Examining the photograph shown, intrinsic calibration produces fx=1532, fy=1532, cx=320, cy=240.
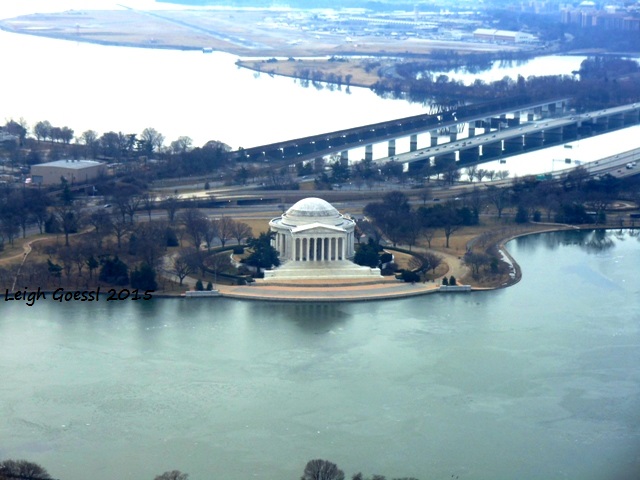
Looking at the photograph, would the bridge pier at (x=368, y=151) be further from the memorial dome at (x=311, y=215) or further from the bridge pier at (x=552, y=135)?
the memorial dome at (x=311, y=215)

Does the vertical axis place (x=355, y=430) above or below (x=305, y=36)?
below

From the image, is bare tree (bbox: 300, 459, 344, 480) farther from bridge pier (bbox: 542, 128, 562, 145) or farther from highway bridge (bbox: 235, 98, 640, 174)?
bridge pier (bbox: 542, 128, 562, 145)

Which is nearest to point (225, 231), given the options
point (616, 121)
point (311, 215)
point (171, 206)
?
point (311, 215)

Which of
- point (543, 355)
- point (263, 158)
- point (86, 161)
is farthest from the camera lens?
point (263, 158)

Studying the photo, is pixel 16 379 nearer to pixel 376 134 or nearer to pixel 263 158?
pixel 263 158

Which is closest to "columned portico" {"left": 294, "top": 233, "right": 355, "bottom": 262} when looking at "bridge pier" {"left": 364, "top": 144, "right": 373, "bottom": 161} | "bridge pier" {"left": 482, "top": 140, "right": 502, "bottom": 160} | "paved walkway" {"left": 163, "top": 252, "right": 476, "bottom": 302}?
"paved walkway" {"left": 163, "top": 252, "right": 476, "bottom": 302}

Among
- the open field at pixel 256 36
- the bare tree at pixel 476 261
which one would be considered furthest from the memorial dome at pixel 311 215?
the open field at pixel 256 36

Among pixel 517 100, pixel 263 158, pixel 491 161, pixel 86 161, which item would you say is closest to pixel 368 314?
pixel 86 161
